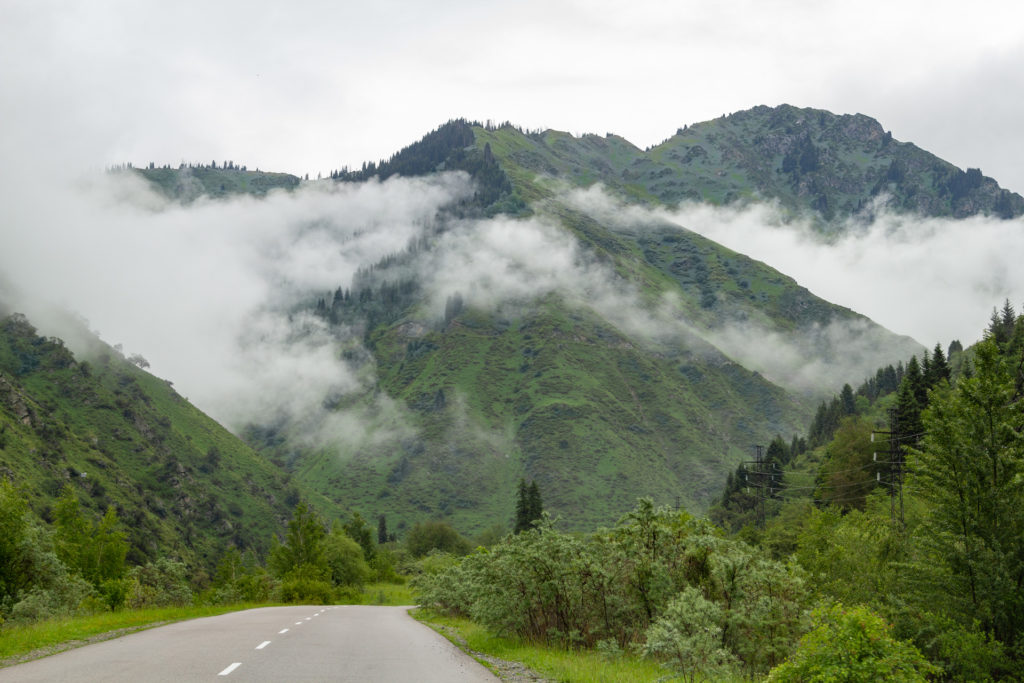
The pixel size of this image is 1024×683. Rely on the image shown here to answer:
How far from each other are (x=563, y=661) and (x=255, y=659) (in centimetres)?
823

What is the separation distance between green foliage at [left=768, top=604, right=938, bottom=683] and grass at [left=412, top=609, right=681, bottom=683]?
4.26 meters

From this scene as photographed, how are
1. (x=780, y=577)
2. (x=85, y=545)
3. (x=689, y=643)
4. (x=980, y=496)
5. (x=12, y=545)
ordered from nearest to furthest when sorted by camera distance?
(x=689, y=643) → (x=980, y=496) → (x=780, y=577) → (x=12, y=545) → (x=85, y=545)

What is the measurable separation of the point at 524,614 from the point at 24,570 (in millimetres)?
29194

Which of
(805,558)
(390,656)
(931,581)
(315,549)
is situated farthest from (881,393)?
(390,656)

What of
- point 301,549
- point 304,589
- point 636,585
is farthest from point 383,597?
point 636,585

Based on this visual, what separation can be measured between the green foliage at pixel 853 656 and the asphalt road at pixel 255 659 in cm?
687

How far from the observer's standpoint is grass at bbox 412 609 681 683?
1750cm

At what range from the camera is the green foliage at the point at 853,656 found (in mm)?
11625

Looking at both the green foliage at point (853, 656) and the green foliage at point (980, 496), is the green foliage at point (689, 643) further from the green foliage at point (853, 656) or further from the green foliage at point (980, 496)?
the green foliage at point (980, 496)

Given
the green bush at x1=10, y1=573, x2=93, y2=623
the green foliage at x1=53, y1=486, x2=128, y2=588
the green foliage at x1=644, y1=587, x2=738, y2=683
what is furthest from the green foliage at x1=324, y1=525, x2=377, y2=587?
the green foliage at x1=644, y1=587, x2=738, y2=683

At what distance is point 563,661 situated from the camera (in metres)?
21.0

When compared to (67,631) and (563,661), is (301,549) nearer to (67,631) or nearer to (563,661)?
(67,631)

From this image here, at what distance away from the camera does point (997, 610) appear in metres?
23.6

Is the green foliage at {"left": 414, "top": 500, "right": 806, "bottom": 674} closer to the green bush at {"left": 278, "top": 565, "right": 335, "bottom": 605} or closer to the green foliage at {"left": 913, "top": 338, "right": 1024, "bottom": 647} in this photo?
the green foliage at {"left": 913, "top": 338, "right": 1024, "bottom": 647}
